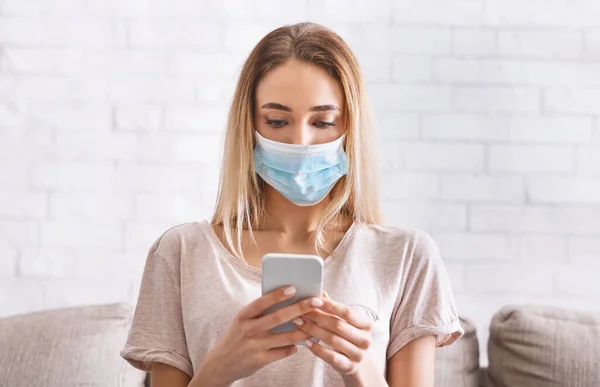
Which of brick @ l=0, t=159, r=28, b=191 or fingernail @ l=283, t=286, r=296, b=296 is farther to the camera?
brick @ l=0, t=159, r=28, b=191

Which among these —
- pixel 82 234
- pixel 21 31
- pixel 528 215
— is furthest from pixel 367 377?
pixel 21 31

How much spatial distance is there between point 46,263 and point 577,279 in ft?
5.24

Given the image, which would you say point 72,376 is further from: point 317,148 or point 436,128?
point 436,128

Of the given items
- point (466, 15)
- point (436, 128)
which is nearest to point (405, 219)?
point (436, 128)

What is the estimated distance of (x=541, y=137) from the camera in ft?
8.25

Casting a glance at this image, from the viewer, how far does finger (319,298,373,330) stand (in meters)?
1.37

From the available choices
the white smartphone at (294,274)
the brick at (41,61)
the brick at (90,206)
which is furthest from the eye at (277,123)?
the brick at (41,61)

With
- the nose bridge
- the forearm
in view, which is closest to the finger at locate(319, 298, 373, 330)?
the forearm

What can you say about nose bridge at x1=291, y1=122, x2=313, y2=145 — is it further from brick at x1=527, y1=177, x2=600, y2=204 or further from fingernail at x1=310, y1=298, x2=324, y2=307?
brick at x1=527, y1=177, x2=600, y2=204

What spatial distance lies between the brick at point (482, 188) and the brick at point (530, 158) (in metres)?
0.04

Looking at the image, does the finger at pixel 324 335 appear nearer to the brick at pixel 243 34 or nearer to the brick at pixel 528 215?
the brick at pixel 528 215

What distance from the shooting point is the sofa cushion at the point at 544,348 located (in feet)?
6.57

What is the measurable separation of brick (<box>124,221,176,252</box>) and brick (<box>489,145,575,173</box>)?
1001 mm

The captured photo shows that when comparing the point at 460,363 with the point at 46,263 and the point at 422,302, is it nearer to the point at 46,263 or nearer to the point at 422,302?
the point at 422,302
